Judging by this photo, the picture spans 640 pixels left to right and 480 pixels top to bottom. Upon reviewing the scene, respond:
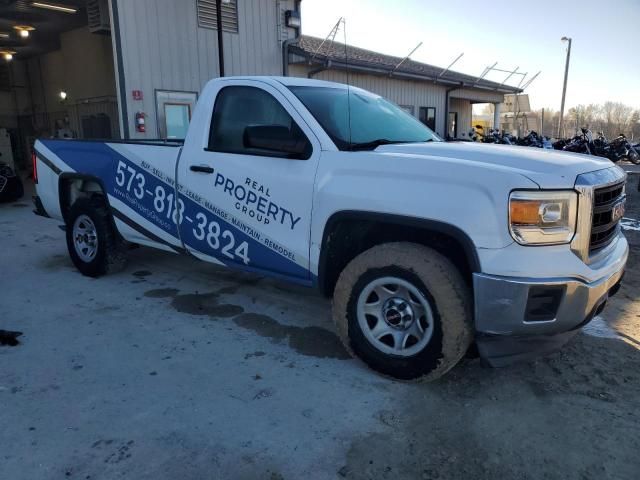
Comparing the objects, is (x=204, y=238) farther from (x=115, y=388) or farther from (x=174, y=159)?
(x=115, y=388)

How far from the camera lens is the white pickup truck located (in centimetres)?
269

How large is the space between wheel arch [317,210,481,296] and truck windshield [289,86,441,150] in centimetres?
53

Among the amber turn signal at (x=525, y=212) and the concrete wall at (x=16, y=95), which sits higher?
the concrete wall at (x=16, y=95)

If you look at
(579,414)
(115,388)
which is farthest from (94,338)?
(579,414)

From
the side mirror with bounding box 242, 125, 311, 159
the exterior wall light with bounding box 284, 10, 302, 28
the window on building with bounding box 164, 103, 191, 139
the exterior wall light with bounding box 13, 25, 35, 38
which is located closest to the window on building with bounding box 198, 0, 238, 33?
the exterior wall light with bounding box 284, 10, 302, 28

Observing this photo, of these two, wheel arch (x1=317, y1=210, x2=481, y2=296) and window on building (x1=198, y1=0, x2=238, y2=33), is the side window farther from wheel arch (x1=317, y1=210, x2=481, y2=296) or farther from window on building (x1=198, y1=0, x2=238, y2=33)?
window on building (x1=198, y1=0, x2=238, y2=33)

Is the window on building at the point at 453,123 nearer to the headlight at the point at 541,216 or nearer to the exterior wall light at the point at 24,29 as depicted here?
the exterior wall light at the point at 24,29

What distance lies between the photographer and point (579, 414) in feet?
9.37

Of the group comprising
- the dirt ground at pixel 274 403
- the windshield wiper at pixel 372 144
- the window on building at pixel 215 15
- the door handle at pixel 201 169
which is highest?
the window on building at pixel 215 15

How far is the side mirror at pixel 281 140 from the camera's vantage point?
3430mm

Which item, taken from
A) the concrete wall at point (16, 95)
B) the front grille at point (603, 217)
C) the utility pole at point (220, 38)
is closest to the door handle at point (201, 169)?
the front grille at point (603, 217)

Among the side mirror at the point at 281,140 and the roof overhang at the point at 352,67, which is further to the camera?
the roof overhang at the point at 352,67

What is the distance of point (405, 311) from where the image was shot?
3.12m

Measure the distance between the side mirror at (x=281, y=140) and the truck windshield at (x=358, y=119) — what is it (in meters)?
0.20
